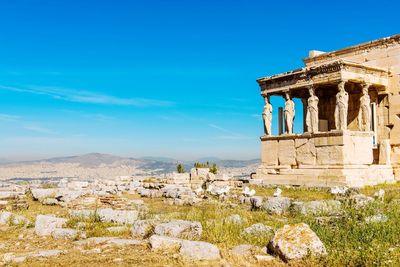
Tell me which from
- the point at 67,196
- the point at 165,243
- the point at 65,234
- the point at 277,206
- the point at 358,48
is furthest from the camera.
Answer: the point at 358,48

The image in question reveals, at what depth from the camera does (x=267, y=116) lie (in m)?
21.2

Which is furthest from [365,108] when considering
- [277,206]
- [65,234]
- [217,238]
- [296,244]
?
[65,234]

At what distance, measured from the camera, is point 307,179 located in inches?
707

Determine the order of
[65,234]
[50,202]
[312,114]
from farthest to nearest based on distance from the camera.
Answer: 1. [312,114]
2. [50,202]
3. [65,234]

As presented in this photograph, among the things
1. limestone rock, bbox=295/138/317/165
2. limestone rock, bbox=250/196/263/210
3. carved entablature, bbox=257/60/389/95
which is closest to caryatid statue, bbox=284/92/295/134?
carved entablature, bbox=257/60/389/95

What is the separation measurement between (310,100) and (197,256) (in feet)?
45.5

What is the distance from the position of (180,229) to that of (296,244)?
2.09 metres

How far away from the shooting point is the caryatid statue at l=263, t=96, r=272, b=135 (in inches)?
835

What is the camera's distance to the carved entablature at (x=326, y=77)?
17.9 m

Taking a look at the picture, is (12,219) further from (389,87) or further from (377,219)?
(389,87)

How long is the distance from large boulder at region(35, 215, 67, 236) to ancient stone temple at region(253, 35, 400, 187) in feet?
34.6

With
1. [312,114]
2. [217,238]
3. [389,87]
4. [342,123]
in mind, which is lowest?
[217,238]

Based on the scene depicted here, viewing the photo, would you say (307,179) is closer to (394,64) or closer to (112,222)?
(394,64)

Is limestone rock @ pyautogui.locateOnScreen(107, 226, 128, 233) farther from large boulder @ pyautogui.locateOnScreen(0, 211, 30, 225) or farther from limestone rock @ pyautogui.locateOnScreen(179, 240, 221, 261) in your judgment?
large boulder @ pyautogui.locateOnScreen(0, 211, 30, 225)
